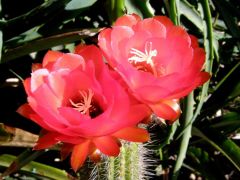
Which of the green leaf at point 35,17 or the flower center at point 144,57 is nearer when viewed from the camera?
the flower center at point 144,57

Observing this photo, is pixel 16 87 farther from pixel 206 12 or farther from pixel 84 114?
pixel 84 114

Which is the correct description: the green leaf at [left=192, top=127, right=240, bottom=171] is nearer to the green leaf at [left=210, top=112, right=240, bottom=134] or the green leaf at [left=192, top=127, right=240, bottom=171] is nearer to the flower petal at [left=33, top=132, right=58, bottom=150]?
the green leaf at [left=210, top=112, right=240, bottom=134]

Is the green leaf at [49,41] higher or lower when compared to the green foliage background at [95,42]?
higher

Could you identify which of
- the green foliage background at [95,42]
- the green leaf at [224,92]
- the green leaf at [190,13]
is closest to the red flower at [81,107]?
the green foliage background at [95,42]

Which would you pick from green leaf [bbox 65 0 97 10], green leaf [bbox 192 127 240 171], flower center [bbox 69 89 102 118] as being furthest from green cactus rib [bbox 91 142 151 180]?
green leaf [bbox 192 127 240 171]

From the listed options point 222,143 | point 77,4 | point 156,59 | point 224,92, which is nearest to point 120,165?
point 156,59

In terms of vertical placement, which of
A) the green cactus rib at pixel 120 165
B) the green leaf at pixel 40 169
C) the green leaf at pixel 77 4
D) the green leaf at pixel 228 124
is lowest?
the green leaf at pixel 228 124

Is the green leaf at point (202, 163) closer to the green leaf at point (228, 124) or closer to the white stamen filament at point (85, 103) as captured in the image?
the green leaf at point (228, 124)
